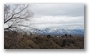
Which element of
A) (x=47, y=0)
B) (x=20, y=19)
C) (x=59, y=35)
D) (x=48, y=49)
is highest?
(x=47, y=0)

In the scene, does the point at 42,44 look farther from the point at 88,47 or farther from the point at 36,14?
the point at 88,47

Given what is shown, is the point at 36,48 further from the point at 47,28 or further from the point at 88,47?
the point at 88,47

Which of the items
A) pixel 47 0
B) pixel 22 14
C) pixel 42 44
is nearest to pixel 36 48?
pixel 42 44

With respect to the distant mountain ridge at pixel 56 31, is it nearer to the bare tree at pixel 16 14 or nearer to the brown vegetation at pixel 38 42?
the brown vegetation at pixel 38 42

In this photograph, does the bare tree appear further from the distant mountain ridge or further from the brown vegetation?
the distant mountain ridge

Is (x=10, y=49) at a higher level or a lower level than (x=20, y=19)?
lower

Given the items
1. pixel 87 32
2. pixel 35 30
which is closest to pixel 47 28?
pixel 35 30
